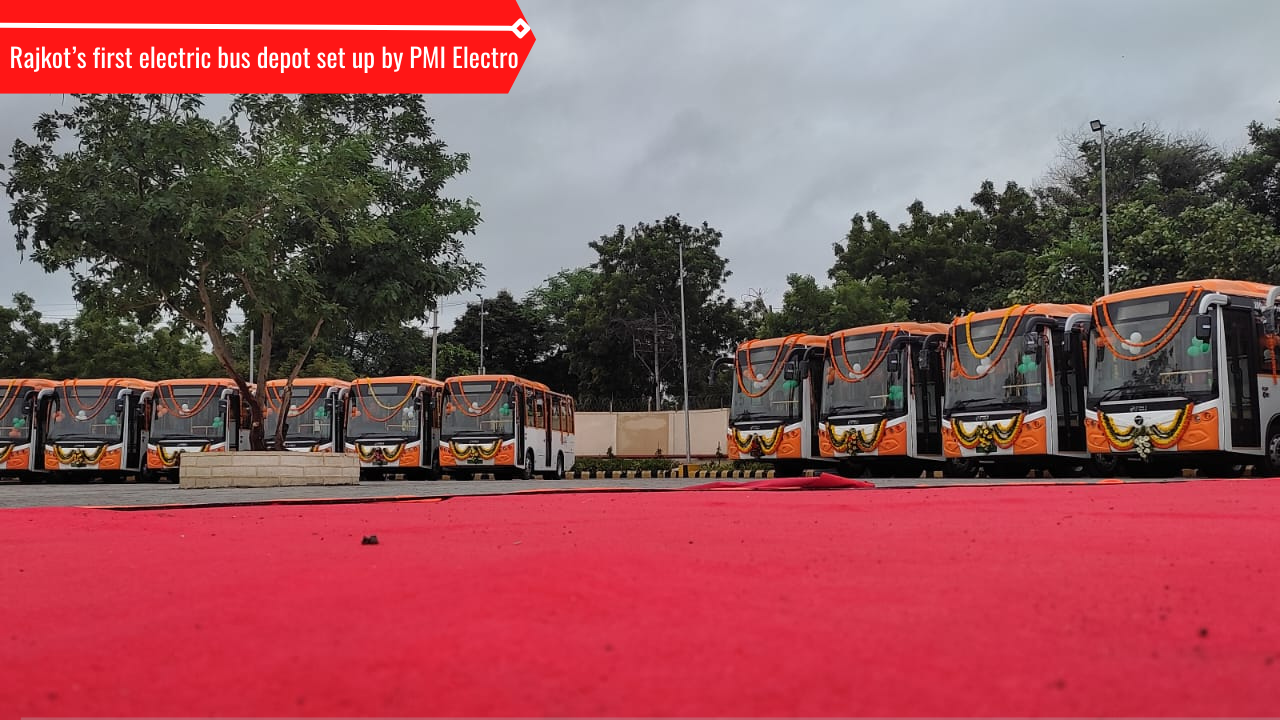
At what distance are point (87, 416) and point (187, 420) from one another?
2.36 metres

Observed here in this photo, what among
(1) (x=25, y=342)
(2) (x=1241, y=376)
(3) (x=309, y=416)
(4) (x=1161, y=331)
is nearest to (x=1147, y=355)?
(4) (x=1161, y=331)

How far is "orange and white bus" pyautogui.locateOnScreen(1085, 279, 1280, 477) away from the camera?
51.3ft

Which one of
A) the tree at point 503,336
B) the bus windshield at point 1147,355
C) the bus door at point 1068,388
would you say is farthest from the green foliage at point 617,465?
the tree at point 503,336

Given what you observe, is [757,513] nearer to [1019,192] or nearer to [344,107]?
[344,107]

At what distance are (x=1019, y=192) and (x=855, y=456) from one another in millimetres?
29503

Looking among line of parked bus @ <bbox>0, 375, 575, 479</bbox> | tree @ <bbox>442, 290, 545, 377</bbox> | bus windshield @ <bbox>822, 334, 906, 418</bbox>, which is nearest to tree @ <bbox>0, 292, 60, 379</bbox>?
line of parked bus @ <bbox>0, 375, 575, 479</bbox>

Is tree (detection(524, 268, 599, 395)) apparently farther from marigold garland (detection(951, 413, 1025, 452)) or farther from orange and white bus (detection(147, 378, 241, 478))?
marigold garland (detection(951, 413, 1025, 452))

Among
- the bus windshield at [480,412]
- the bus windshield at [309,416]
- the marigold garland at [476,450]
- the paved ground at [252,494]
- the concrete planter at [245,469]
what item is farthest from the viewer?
the bus windshield at [309,416]

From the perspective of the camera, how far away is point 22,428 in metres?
28.2

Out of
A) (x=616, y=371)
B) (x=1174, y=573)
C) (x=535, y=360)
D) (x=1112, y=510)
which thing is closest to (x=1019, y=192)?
(x=616, y=371)

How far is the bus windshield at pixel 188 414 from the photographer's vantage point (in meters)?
27.9

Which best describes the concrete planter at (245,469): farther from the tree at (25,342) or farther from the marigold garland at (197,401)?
the tree at (25,342)

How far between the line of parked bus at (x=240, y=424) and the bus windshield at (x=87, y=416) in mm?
24

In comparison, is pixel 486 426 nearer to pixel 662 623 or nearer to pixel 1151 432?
pixel 1151 432
